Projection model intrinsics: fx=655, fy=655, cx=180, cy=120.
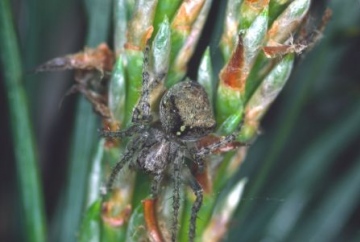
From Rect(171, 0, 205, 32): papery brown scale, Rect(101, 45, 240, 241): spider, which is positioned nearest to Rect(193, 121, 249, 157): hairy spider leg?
Rect(101, 45, 240, 241): spider

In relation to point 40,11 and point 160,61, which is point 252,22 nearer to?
point 160,61

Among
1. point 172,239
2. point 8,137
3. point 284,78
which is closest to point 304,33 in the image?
point 284,78

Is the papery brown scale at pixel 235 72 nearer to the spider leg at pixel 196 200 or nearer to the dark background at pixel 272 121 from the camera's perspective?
the spider leg at pixel 196 200

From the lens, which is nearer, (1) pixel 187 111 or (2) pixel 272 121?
(1) pixel 187 111

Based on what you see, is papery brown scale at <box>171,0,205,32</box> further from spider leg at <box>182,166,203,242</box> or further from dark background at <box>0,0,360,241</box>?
dark background at <box>0,0,360,241</box>

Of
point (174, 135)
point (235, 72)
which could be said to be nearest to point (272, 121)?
point (174, 135)

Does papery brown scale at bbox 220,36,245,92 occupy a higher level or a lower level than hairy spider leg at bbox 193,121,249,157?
higher

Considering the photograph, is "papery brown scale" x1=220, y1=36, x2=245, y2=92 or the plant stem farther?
the plant stem

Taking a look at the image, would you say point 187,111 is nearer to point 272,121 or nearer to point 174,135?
point 174,135
